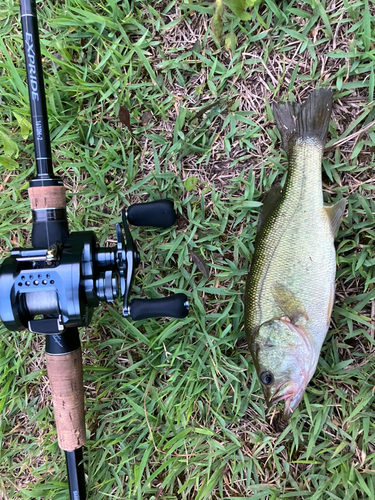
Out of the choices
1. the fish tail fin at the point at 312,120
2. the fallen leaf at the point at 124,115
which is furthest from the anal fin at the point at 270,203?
the fallen leaf at the point at 124,115

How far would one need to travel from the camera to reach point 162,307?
1892mm

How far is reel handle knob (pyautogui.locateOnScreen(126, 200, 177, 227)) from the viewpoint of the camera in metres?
2.09

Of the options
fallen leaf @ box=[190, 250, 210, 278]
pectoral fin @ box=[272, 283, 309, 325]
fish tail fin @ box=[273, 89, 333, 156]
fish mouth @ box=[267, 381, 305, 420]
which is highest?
fish tail fin @ box=[273, 89, 333, 156]

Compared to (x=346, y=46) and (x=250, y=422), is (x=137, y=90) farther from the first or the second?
(x=250, y=422)

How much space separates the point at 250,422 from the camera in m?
2.36

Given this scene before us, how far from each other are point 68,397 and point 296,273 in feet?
4.71

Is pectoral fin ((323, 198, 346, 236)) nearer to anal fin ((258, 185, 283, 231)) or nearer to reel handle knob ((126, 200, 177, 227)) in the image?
anal fin ((258, 185, 283, 231))

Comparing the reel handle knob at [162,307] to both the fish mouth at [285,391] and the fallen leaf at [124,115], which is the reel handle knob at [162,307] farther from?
the fallen leaf at [124,115]

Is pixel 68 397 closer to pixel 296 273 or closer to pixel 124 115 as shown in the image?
pixel 296 273

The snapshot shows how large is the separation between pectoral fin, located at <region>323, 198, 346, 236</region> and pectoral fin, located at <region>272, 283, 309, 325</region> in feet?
1.40

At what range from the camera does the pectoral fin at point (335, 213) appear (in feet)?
6.77

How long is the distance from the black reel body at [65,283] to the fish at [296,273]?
0.51 m

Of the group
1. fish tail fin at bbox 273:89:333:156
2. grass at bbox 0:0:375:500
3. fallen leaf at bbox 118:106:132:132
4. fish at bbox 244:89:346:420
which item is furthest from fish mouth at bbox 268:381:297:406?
fallen leaf at bbox 118:106:132:132

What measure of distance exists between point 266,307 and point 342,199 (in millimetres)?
741
